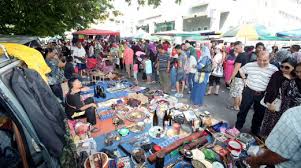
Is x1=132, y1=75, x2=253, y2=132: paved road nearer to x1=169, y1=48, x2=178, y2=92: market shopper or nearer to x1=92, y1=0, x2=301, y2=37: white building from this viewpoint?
x1=169, y1=48, x2=178, y2=92: market shopper

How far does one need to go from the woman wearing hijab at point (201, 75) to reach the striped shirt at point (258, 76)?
1458 millimetres

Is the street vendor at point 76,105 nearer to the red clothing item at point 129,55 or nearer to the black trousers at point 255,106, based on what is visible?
the black trousers at point 255,106

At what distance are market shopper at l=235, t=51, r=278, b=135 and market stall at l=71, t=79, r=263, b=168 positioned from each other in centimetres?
141

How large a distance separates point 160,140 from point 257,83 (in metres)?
2.80

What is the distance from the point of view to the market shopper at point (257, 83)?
4258 millimetres

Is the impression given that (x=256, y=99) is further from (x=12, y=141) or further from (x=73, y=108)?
(x=12, y=141)

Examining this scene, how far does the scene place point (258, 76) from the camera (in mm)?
4363

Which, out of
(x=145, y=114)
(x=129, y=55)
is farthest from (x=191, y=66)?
(x=129, y=55)

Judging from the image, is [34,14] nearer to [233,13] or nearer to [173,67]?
[173,67]

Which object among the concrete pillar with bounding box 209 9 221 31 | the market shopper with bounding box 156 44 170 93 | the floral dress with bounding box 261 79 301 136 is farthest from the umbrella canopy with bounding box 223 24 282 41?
the concrete pillar with bounding box 209 9 221 31

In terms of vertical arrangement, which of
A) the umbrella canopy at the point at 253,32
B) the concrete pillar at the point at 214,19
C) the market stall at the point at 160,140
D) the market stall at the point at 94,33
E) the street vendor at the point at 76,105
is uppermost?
the concrete pillar at the point at 214,19

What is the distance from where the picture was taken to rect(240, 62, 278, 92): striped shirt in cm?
425

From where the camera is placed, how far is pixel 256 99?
455cm

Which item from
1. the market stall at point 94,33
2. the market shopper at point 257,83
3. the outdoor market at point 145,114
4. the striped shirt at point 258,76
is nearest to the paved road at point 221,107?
the outdoor market at point 145,114
